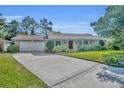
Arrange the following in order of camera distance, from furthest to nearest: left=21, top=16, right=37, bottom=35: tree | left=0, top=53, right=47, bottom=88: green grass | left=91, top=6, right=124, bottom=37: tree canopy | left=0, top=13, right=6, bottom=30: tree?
left=0, top=13, right=6, bottom=30: tree, left=21, top=16, right=37, bottom=35: tree, left=91, top=6, right=124, bottom=37: tree canopy, left=0, top=53, right=47, bottom=88: green grass

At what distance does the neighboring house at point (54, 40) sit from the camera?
859cm

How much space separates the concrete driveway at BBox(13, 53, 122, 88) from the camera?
7.71m

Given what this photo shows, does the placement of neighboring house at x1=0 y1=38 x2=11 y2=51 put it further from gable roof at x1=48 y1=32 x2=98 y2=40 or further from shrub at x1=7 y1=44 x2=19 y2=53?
gable roof at x1=48 y1=32 x2=98 y2=40

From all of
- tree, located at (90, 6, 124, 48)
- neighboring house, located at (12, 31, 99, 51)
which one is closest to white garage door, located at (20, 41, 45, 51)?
neighboring house, located at (12, 31, 99, 51)

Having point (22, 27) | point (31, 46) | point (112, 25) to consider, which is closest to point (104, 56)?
point (112, 25)

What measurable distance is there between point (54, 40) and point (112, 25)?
6.04 ft

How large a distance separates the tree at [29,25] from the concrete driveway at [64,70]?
0.74 meters

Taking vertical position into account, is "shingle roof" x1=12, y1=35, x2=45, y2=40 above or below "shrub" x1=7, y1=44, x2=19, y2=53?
above

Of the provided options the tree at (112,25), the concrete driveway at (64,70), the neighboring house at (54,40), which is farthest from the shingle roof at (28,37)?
the tree at (112,25)

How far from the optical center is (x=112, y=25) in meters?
8.33

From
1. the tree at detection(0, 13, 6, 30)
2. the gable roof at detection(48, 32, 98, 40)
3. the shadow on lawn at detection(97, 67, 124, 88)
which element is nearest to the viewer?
the shadow on lawn at detection(97, 67, 124, 88)

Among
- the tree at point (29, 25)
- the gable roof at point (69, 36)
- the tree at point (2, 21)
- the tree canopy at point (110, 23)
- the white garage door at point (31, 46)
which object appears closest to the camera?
the tree canopy at point (110, 23)

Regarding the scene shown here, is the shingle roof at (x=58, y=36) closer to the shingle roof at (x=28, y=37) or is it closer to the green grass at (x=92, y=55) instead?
the shingle roof at (x=28, y=37)

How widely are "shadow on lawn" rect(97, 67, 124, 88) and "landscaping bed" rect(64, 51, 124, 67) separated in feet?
0.85
